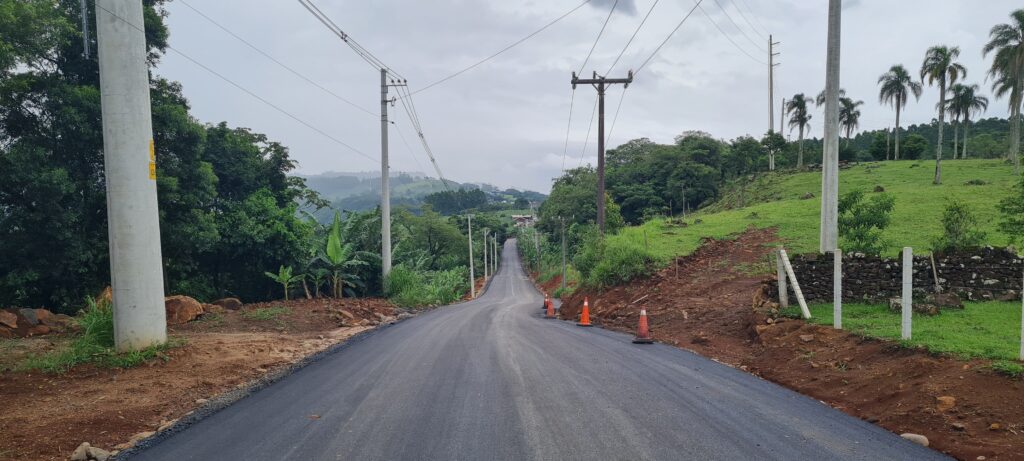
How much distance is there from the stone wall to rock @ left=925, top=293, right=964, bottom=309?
1.69ft

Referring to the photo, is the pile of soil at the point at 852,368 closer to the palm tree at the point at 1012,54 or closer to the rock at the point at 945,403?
the rock at the point at 945,403

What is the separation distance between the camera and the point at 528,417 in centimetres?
537

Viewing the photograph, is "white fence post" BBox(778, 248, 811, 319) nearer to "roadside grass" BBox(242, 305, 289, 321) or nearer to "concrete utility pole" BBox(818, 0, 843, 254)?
"concrete utility pole" BBox(818, 0, 843, 254)

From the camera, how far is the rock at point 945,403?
511cm

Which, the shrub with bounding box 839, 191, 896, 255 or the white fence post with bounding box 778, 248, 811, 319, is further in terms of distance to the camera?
the shrub with bounding box 839, 191, 896, 255

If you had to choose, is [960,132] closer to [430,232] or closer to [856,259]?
[430,232]

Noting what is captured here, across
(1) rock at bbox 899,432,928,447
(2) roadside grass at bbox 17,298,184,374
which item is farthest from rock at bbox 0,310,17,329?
(1) rock at bbox 899,432,928,447

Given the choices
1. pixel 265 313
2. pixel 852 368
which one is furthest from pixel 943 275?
pixel 265 313

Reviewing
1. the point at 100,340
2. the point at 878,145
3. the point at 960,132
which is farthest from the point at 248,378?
the point at 960,132

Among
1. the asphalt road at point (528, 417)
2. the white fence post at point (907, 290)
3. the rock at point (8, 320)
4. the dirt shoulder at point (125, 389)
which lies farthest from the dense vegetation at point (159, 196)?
the white fence post at point (907, 290)

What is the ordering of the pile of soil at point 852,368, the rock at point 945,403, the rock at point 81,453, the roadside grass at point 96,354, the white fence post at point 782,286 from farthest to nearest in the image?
1. the white fence post at point 782,286
2. the roadside grass at point 96,354
3. the rock at point 945,403
4. the pile of soil at point 852,368
5. the rock at point 81,453

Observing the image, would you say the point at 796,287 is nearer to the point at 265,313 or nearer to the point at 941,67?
the point at 265,313

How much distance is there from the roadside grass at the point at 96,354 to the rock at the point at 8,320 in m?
3.49

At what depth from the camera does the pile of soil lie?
477 centimetres
